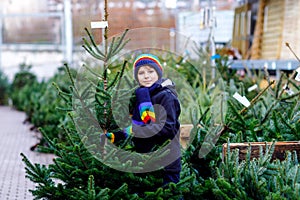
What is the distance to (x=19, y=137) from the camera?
9297 mm

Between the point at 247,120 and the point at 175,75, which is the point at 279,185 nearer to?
the point at 247,120

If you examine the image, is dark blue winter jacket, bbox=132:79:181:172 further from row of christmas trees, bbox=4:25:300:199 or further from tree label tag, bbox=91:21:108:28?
tree label tag, bbox=91:21:108:28

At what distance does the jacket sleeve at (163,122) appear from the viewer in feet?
12.5

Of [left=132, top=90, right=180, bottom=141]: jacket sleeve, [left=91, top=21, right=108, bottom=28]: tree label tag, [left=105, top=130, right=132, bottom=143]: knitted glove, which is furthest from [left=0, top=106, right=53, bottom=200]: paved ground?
[left=91, top=21, right=108, bottom=28]: tree label tag

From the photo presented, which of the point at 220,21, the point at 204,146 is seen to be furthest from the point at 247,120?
the point at 220,21

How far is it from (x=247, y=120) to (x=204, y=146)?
71cm

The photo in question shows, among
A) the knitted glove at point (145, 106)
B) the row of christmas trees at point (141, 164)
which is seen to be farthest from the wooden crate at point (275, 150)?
the knitted glove at point (145, 106)

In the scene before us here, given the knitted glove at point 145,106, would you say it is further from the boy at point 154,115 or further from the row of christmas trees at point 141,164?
the row of christmas trees at point 141,164

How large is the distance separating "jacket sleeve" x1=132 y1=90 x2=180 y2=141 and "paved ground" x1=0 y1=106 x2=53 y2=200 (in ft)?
6.97

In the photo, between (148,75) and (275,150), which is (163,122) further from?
(275,150)

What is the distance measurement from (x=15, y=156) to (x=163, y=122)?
4380 mm

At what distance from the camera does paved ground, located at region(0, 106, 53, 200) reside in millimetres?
5703

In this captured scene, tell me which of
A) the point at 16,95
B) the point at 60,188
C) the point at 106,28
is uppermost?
the point at 106,28

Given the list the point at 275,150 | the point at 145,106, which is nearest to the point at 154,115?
the point at 145,106
